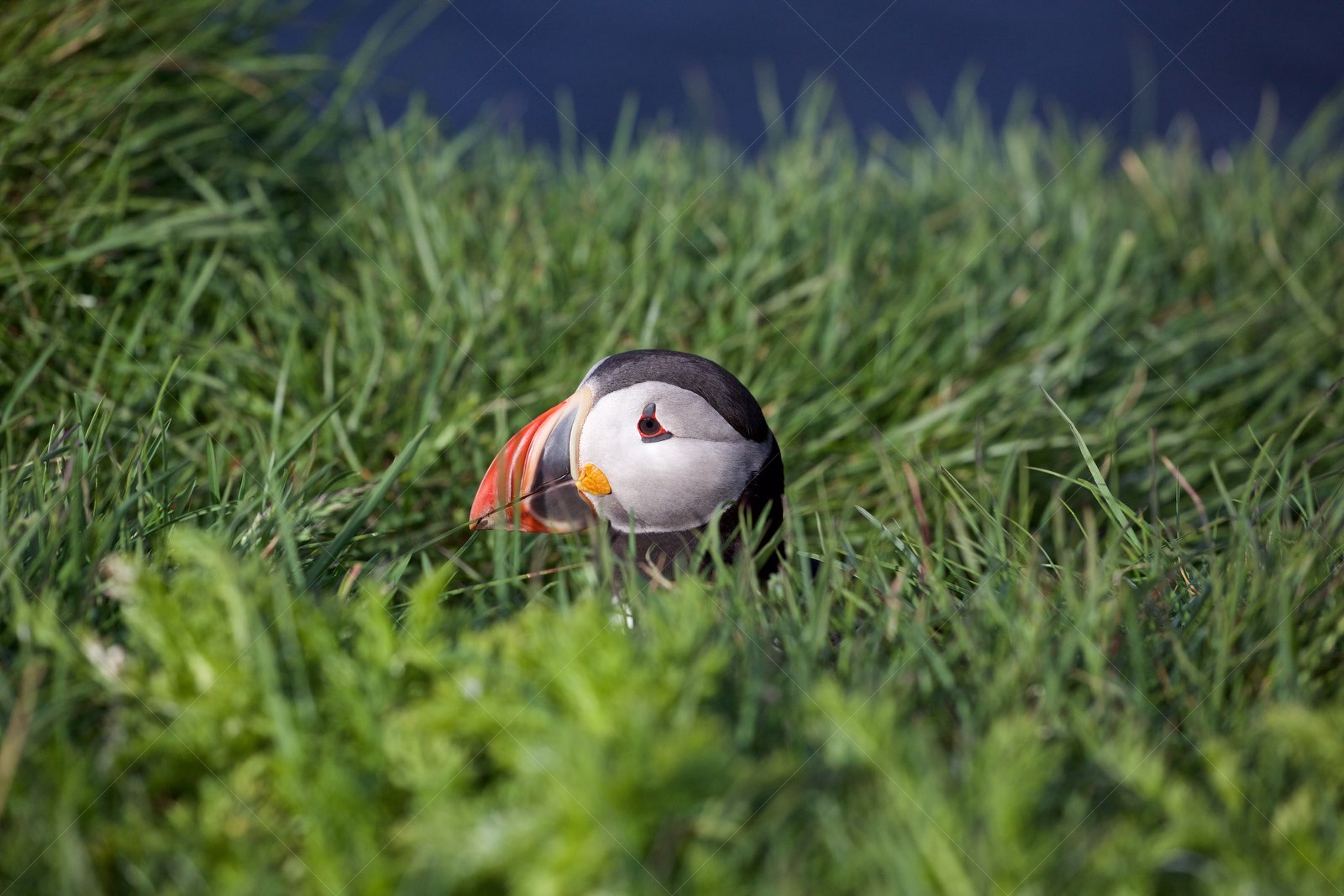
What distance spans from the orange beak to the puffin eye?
0.11 meters

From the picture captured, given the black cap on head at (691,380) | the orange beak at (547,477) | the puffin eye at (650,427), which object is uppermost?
the black cap on head at (691,380)

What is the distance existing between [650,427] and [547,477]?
20 cm

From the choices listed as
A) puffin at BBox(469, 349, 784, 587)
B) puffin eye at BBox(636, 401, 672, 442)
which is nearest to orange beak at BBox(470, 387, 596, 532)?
puffin at BBox(469, 349, 784, 587)

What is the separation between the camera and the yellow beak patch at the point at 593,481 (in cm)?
174

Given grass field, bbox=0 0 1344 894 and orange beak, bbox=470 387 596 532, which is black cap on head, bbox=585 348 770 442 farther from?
grass field, bbox=0 0 1344 894

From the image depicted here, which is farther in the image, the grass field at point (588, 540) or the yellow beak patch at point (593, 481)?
the yellow beak patch at point (593, 481)

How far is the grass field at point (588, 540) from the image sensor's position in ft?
3.00

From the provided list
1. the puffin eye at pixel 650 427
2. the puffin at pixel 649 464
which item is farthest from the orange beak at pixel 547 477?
the puffin eye at pixel 650 427

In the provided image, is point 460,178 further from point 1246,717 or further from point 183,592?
point 1246,717

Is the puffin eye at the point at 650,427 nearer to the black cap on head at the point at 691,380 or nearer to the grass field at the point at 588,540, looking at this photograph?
the black cap on head at the point at 691,380

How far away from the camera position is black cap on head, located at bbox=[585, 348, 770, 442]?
171 centimetres

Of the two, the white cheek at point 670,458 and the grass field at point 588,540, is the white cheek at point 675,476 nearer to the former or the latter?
the white cheek at point 670,458

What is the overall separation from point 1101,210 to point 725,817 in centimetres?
329

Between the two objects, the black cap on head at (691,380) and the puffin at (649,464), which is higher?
the black cap on head at (691,380)
